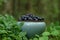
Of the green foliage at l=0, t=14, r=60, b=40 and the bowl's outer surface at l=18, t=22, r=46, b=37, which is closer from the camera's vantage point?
the green foliage at l=0, t=14, r=60, b=40

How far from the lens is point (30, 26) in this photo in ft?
10.6

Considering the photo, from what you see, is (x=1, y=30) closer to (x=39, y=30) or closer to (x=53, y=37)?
(x=39, y=30)

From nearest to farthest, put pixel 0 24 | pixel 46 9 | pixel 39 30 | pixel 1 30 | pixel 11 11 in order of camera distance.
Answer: pixel 1 30 → pixel 0 24 → pixel 39 30 → pixel 11 11 → pixel 46 9

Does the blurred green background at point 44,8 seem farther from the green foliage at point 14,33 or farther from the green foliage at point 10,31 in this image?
the green foliage at point 10,31

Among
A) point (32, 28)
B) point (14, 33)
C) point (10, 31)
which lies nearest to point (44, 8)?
point (32, 28)

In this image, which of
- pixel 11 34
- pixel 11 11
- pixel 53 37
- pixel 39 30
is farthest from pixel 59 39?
pixel 11 11

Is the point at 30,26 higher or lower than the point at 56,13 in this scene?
higher

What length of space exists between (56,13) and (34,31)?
887cm

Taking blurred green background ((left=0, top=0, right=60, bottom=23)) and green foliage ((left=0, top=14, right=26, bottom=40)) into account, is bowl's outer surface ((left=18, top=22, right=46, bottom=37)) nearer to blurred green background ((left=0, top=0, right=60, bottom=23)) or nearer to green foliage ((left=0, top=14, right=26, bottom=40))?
green foliage ((left=0, top=14, right=26, bottom=40))

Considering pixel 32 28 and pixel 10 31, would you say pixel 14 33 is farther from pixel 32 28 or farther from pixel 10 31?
pixel 32 28

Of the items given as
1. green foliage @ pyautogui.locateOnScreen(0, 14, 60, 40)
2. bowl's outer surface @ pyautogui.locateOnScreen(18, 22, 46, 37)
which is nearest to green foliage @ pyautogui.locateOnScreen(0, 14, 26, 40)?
green foliage @ pyautogui.locateOnScreen(0, 14, 60, 40)

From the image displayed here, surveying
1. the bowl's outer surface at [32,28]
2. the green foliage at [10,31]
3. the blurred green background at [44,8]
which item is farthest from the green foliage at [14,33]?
the blurred green background at [44,8]

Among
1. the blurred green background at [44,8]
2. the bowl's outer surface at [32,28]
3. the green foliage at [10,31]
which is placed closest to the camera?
the green foliage at [10,31]

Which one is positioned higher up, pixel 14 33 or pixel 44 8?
pixel 14 33
